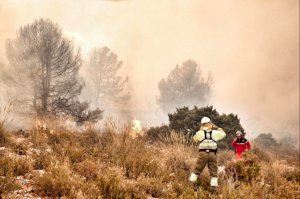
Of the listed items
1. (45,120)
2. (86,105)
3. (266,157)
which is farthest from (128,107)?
(45,120)

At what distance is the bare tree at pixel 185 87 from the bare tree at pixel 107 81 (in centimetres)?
686

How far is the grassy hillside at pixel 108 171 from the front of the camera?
7.04m

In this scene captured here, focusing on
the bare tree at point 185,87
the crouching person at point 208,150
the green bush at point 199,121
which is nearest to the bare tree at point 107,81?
the bare tree at point 185,87

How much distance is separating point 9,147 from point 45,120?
2.23m

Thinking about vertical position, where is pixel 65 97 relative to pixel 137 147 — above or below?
above

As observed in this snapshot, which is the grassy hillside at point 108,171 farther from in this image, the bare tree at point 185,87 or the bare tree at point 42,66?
the bare tree at point 185,87

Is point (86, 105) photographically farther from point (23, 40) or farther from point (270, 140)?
point (270, 140)

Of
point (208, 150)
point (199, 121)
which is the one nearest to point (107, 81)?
point (199, 121)

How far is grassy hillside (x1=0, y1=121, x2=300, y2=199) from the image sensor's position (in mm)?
7035

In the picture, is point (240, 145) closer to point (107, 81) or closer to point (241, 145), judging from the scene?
point (241, 145)

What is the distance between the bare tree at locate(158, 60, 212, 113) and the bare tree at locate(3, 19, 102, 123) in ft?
61.5

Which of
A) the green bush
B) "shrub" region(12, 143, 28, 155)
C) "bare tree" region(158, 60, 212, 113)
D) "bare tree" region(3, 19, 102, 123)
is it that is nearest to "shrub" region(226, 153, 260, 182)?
"shrub" region(12, 143, 28, 155)

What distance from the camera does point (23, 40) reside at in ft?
82.0

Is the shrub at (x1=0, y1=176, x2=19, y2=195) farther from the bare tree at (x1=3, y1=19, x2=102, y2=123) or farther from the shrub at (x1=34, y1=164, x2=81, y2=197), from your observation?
the bare tree at (x1=3, y1=19, x2=102, y2=123)
